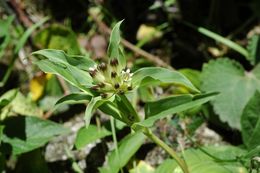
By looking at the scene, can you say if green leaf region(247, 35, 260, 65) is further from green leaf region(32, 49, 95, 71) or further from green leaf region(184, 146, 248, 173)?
green leaf region(32, 49, 95, 71)

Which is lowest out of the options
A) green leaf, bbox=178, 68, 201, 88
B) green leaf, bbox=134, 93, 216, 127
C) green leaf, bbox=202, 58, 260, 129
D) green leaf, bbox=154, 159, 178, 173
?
green leaf, bbox=154, 159, 178, 173

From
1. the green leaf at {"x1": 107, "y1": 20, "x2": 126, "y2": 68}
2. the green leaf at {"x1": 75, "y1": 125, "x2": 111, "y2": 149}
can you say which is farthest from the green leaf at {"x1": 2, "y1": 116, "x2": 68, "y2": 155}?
the green leaf at {"x1": 107, "y1": 20, "x2": 126, "y2": 68}

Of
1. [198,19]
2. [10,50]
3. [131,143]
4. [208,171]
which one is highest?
[10,50]

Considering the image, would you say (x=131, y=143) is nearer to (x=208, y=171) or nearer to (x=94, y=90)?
(x=208, y=171)

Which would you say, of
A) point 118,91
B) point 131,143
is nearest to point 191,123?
point 131,143

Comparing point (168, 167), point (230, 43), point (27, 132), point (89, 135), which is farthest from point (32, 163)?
point (230, 43)
